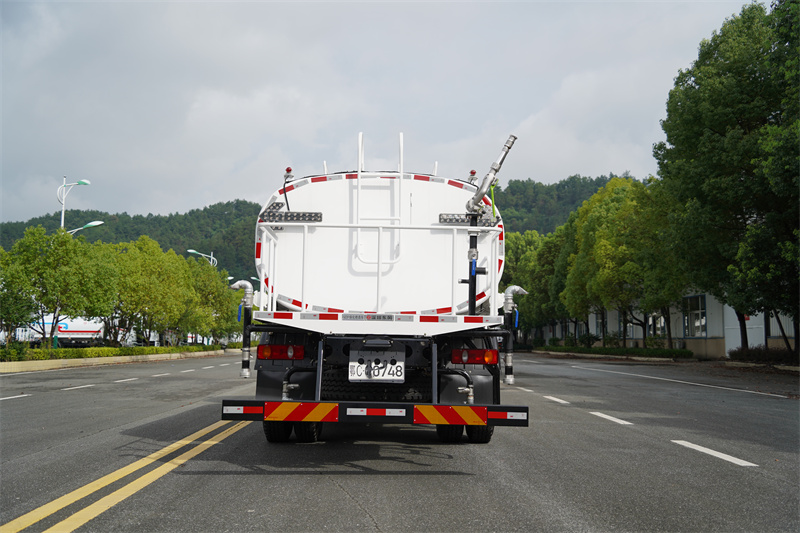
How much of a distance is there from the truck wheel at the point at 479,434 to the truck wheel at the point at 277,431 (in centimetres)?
207

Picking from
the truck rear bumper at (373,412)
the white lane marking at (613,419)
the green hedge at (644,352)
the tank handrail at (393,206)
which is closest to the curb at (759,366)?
the green hedge at (644,352)

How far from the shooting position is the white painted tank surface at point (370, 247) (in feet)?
22.5

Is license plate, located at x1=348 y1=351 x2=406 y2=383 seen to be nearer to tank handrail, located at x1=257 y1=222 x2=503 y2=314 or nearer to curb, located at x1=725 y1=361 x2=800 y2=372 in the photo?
tank handrail, located at x1=257 y1=222 x2=503 y2=314

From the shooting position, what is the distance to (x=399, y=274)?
22.6 ft

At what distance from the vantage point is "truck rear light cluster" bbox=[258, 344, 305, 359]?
6.74m

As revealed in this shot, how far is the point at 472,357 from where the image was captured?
6.71 metres

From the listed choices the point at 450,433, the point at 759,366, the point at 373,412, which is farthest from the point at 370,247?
the point at 759,366

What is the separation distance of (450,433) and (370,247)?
2.50 metres

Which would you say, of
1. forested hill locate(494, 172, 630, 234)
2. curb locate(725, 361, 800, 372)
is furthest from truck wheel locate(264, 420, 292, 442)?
forested hill locate(494, 172, 630, 234)

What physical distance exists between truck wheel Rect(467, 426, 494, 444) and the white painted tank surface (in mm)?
1677

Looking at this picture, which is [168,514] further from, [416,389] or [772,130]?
[772,130]

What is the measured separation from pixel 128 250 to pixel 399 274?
41782 mm

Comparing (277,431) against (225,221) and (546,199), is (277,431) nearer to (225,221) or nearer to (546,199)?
(225,221)

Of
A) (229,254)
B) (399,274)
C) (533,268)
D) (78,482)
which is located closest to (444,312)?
(399,274)
